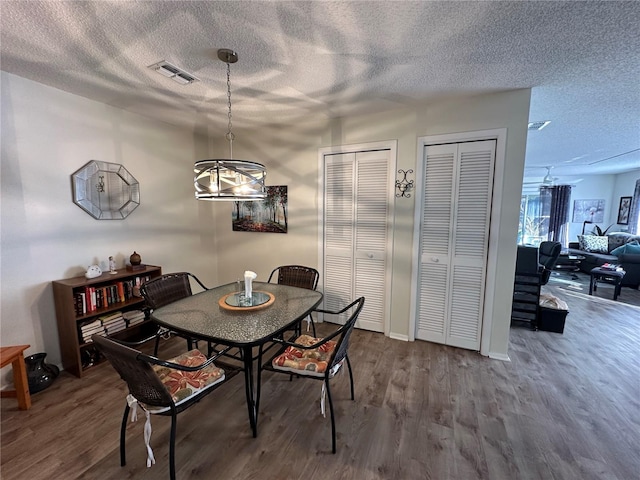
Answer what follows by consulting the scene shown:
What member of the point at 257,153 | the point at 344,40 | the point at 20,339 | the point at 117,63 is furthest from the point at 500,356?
the point at 20,339

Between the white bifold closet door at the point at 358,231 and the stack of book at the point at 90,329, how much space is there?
2341 millimetres

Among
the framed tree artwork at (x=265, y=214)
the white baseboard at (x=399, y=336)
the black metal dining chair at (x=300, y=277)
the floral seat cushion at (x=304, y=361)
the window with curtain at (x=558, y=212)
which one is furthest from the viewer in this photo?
the window with curtain at (x=558, y=212)

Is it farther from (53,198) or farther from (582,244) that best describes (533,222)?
(53,198)

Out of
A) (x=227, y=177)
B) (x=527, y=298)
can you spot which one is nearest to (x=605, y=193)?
(x=527, y=298)

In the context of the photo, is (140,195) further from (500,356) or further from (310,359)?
(500,356)

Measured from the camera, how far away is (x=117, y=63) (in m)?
1.96

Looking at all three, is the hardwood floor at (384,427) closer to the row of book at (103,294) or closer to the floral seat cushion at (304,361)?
the floral seat cushion at (304,361)

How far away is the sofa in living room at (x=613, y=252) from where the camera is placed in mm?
5082

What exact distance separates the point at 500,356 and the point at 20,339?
435 centimetres

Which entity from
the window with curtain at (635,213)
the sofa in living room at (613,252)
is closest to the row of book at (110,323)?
the sofa in living room at (613,252)

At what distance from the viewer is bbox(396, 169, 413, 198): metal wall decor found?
2.87 m

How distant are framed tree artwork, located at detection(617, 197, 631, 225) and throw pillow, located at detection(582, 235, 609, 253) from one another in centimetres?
110

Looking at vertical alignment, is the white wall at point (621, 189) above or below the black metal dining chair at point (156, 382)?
above

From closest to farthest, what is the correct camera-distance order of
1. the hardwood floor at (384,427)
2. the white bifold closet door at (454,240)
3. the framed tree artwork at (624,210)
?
the hardwood floor at (384,427)
the white bifold closet door at (454,240)
the framed tree artwork at (624,210)
